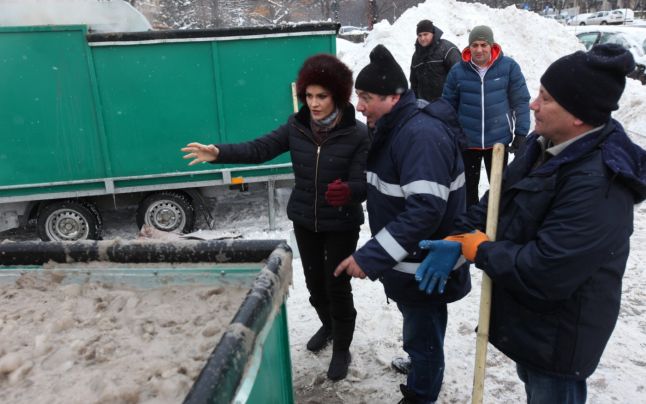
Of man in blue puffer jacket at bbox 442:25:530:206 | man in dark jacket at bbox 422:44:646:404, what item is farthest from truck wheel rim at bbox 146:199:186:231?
man in dark jacket at bbox 422:44:646:404

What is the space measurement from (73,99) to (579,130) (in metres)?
4.96

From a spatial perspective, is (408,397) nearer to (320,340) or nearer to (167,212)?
(320,340)

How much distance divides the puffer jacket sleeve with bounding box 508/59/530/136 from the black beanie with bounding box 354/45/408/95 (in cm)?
252

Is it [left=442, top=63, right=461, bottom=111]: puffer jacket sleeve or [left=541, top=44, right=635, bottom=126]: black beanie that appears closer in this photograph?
[left=541, top=44, right=635, bottom=126]: black beanie

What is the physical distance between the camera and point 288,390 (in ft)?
7.59

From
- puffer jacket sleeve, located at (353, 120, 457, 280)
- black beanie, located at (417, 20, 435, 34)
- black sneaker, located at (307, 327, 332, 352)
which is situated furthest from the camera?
black beanie, located at (417, 20, 435, 34)

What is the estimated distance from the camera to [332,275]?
2.99 metres

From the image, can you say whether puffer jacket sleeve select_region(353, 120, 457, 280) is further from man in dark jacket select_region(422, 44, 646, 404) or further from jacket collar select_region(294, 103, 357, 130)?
jacket collar select_region(294, 103, 357, 130)

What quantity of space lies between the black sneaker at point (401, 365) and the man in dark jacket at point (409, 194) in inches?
20.9

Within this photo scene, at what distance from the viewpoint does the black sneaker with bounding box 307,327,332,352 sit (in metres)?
3.46

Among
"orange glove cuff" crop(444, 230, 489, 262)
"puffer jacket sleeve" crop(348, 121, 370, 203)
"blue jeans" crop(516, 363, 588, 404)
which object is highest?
"puffer jacket sleeve" crop(348, 121, 370, 203)

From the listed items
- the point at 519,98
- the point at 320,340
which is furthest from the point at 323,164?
the point at 519,98

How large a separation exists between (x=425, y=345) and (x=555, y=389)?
76 centimetres

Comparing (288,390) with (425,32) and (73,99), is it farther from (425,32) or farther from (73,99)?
(425,32)
